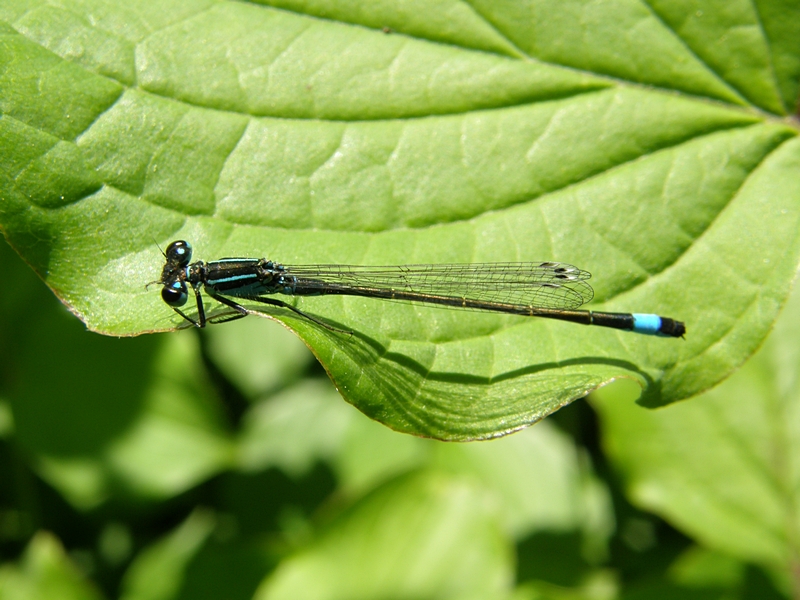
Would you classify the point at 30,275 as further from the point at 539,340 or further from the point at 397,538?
the point at 539,340

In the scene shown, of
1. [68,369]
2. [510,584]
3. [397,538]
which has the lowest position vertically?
[510,584]

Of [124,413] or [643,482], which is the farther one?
[124,413]

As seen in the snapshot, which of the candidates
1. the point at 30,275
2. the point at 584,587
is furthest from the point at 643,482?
the point at 30,275

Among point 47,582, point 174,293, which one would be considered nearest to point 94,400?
point 47,582

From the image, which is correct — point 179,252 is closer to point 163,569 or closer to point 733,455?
point 163,569

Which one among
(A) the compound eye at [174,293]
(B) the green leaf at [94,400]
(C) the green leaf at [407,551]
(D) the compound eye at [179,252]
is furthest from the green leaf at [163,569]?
(D) the compound eye at [179,252]
